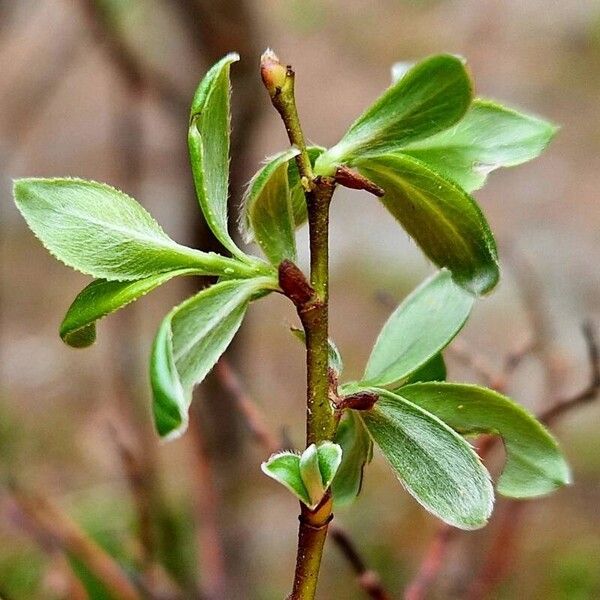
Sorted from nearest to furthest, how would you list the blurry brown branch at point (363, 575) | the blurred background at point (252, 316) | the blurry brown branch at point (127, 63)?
1. the blurry brown branch at point (363, 575)
2. the blurred background at point (252, 316)
3. the blurry brown branch at point (127, 63)

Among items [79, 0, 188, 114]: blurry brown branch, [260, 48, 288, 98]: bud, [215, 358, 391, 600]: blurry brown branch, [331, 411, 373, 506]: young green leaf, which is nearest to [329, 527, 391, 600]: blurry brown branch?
[215, 358, 391, 600]: blurry brown branch

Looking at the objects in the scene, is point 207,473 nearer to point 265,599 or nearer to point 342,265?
point 265,599

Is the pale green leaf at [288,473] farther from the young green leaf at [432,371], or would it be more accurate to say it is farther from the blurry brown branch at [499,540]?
the blurry brown branch at [499,540]

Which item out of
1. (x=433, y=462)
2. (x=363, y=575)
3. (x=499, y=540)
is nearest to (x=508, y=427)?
(x=433, y=462)

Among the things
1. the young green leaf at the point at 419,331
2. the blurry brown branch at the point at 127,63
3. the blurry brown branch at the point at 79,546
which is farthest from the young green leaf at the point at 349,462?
the blurry brown branch at the point at 127,63

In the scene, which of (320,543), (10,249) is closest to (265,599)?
(320,543)

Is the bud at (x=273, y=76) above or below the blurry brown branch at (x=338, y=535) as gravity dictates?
above

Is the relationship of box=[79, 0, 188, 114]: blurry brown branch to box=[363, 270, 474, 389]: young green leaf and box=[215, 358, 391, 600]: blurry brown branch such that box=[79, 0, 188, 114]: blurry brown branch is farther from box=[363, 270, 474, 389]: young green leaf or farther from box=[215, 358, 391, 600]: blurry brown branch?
box=[363, 270, 474, 389]: young green leaf
